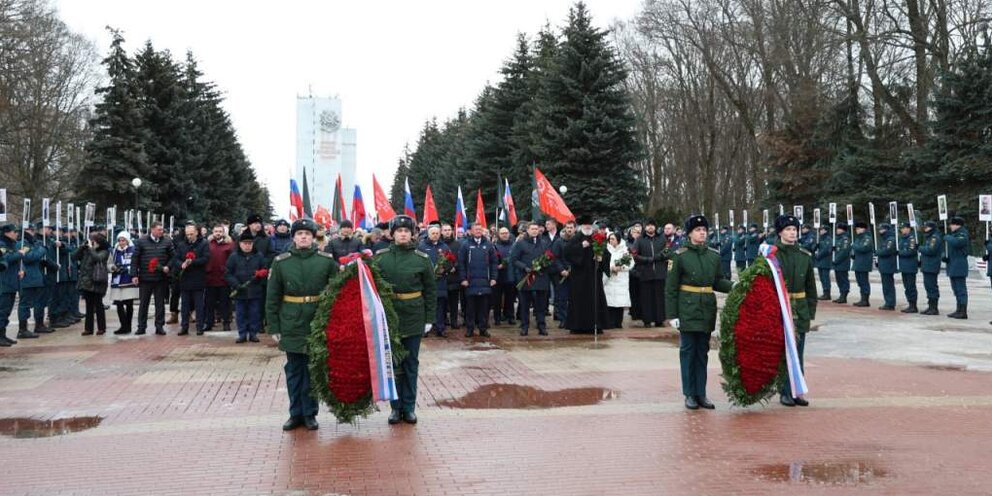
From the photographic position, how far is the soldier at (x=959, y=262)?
16766 millimetres

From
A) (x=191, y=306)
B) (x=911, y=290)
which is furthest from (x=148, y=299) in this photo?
(x=911, y=290)

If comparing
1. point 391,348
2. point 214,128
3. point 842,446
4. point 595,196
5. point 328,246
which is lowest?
point 842,446

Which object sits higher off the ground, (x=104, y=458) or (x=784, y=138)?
(x=784, y=138)

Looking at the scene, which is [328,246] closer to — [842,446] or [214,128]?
[842,446]

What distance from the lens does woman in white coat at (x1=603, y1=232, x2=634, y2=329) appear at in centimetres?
1498

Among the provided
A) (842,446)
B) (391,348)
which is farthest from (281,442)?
(842,446)

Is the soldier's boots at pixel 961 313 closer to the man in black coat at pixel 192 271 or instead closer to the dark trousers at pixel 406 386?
the dark trousers at pixel 406 386

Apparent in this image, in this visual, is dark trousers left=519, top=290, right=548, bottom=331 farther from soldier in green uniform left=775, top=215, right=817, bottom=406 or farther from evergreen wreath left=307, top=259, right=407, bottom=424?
evergreen wreath left=307, top=259, right=407, bottom=424

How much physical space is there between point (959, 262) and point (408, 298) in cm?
1366

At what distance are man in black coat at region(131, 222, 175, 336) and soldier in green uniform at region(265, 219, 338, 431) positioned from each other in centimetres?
757

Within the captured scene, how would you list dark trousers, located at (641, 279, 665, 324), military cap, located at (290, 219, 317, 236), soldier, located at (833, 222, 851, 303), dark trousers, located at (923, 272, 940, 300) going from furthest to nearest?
soldier, located at (833, 222, 851, 303)
dark trousers, located at (923, 272, 940, 300)
dark trousers, located at (641, 279, 665, 324)
military cap, located at (290, 219, 317, 236)

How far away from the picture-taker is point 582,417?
7902 millimetres

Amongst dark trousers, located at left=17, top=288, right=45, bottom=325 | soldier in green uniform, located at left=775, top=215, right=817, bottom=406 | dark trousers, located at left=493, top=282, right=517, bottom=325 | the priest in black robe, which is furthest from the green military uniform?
dark trousers, located at left=17, top=288, right=45, bottom=325

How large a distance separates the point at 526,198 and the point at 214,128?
2307 cm
